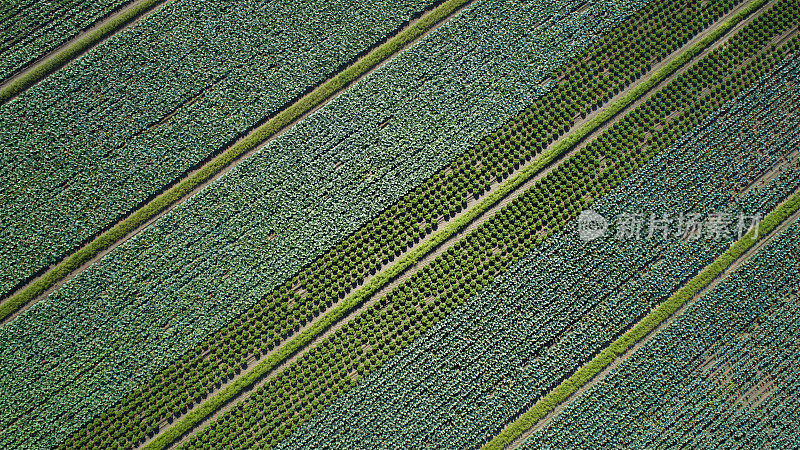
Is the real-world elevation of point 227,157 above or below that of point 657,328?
above

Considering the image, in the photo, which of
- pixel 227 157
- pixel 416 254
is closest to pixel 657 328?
pixel 416 254

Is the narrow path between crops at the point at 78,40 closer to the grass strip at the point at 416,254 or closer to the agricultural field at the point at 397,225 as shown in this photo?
the agricultural field at the point at 397,225

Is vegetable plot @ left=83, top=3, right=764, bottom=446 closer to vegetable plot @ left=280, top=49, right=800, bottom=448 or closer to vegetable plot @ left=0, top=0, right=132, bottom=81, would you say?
vegetable plot @ left=280, top=49, right=800, bottom=448

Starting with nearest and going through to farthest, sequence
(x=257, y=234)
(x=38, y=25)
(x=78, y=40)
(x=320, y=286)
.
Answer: (x=320, y=286) < (x=257, y=234) < (x=38, y=25) < (x=78, y=40)

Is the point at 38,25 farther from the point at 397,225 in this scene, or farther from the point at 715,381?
the point at 715,381

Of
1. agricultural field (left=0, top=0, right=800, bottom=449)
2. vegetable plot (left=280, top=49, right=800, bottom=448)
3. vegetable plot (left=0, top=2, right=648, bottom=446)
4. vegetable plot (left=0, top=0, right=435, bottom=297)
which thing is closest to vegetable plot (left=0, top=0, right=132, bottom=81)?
agricultural field (left=0, top=0, right=800, bottom=449)

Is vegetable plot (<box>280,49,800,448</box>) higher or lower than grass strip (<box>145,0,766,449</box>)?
lower

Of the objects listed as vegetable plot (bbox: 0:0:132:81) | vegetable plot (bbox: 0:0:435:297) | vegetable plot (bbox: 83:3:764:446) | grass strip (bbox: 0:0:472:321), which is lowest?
vegetable plot (bbox: 83:3:764:446)

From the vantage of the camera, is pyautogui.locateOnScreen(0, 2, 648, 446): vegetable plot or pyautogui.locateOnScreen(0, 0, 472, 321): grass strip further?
pyautogui.locateOnScreen(0, 0, 472, 321): grass strip
